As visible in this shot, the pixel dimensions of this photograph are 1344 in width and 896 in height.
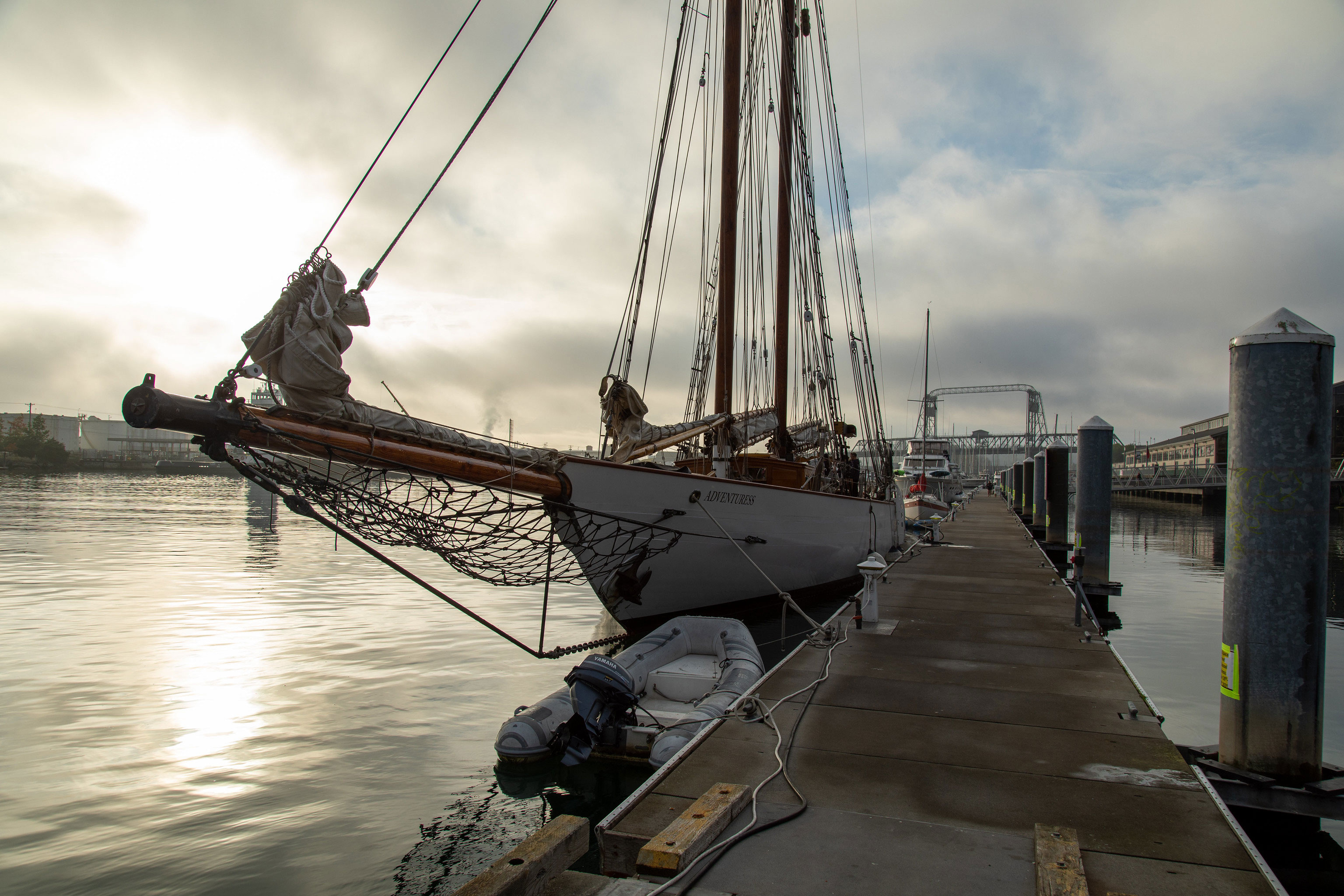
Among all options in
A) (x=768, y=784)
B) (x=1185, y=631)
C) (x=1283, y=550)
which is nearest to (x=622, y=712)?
(x=768, y=784)

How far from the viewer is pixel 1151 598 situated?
1795cm

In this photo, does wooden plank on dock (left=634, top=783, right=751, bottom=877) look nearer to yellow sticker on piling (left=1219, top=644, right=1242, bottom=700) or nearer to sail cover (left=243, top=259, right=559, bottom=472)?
yellow sticker on piling (left=1219, top=644, right=1242, bottom=700)

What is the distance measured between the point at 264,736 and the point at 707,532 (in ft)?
19.7

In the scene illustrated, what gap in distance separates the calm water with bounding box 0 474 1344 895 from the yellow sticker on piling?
171 inches

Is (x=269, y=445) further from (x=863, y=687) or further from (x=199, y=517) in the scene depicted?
(x=199, y=517)

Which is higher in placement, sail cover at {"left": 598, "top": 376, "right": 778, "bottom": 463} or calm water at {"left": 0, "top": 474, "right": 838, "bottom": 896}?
sail cover at {"left": 598, "top": 376, "right": 778, "bottom": 463}

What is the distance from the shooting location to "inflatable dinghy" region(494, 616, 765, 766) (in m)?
6.94

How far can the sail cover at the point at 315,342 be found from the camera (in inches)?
265

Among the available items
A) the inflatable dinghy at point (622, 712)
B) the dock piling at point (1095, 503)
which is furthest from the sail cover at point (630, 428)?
the dock piling at point (1095, 503)

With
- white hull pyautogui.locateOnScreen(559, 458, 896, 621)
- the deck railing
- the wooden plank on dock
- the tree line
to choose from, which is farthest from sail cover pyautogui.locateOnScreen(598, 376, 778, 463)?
the tree line

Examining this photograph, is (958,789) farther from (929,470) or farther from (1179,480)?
(1179,480)

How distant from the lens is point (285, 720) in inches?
341

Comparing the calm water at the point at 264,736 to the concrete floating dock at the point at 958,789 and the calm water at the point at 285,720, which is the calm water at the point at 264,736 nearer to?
the calm water at the point at 285,720

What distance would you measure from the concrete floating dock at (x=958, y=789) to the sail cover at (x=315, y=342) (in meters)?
4.71
